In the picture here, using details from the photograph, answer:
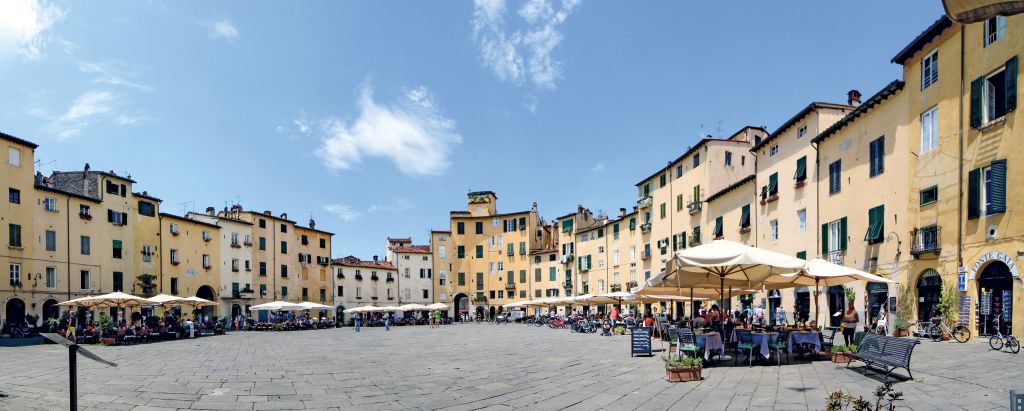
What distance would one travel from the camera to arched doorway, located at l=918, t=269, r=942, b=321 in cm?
1991

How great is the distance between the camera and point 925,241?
66.4ft

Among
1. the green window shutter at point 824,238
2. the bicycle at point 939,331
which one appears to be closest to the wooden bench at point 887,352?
the bicycle at point 939,331

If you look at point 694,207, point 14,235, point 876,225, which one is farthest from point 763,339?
point 14,235

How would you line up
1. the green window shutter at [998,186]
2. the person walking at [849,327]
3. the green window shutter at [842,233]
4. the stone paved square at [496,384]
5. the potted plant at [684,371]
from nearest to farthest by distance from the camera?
the stone paved square at [496,384], the potted plant at [684,371], the person walking at [849,327], the green window shutter at [998,186], the green window shutter at [842,233]

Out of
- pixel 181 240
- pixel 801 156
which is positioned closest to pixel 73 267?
pixel 181 240

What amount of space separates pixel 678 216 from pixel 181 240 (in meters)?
38.1

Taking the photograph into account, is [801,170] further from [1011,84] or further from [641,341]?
[641,341]

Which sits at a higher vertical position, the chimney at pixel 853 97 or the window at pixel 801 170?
the chimney at pixel 853 97

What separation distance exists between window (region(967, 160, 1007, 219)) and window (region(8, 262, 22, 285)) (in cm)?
4411

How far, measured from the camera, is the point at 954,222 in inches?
746

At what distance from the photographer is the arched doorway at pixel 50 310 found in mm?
35875

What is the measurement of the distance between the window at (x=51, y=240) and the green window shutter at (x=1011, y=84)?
150 ft

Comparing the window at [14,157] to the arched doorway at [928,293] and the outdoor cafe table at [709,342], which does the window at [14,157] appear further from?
the arched doorway at [928,293]

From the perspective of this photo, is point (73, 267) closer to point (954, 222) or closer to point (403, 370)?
point (403, 370)
